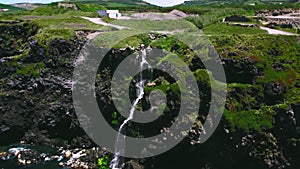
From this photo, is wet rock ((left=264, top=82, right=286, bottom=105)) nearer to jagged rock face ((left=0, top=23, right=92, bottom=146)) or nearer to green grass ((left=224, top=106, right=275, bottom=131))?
green grass ((left=224, top=106, right=275, bottom=131))

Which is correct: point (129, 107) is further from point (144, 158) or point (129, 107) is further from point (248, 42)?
point (248, 42)

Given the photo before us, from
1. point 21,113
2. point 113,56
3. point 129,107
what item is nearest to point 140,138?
point 129,107

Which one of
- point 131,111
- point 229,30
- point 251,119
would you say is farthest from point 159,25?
point 251,119

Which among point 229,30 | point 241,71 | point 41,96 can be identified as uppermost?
point 229,30

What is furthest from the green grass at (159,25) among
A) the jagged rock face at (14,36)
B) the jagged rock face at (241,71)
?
the jagged rock face at (241,71)

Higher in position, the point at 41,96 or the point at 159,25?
the point at 159,25

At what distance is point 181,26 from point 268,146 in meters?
32.8

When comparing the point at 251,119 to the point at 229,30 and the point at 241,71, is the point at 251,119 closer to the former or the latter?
the point at 241,71

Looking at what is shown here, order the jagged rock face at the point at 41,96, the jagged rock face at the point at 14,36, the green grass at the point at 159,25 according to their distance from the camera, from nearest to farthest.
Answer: the jagged rock face at the point at 41,96, the jagged rock face at the point at 14,36, the green grass at the point at 159,25

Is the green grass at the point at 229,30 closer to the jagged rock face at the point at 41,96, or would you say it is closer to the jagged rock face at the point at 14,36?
the jagged rock face at the point at 41,96

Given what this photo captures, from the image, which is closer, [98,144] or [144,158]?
[144,158]

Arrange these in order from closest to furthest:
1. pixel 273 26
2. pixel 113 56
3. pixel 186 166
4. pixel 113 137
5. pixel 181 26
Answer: pixel 186 166 < pixel 113 137 < pixel 113 56 < pixel 273 26 < pixel 181 26

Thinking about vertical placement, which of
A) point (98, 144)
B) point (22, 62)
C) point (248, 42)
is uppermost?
point (248, 42)

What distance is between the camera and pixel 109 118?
173ft
